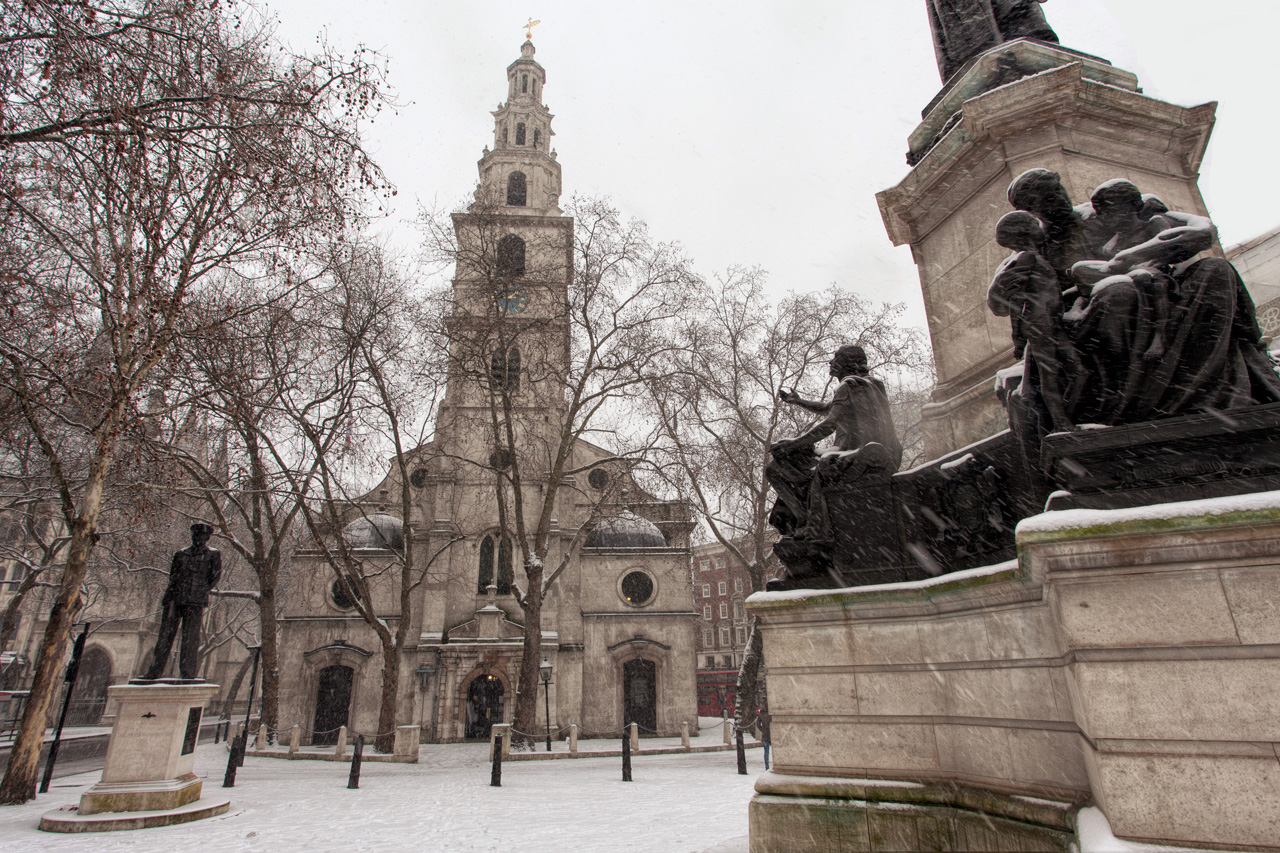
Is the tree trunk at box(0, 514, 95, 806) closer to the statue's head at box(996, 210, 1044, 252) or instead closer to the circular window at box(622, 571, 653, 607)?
the statue's head at box(996, 210, 1044, 252)

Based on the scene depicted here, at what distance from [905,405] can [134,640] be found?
46.4 m

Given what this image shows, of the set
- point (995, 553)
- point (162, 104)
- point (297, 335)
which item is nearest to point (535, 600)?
point (297, 335)

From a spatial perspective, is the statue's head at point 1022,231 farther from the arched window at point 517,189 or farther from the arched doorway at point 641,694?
the arched window at point 517,189

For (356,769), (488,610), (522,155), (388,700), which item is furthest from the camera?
(522,155)

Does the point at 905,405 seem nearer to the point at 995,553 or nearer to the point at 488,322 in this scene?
the point at 488,322

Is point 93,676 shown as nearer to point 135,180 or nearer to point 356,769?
point 356,769

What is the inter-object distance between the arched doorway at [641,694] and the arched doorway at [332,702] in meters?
10.7

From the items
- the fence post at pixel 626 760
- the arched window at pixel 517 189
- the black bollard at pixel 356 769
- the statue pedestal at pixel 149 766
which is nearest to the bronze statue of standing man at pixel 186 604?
the statue pedestal at pixel 149 766

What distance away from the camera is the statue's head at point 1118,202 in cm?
374

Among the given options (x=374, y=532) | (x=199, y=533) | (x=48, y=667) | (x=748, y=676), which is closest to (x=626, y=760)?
(x=748, y=676)

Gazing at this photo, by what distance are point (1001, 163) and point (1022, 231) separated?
1903mm

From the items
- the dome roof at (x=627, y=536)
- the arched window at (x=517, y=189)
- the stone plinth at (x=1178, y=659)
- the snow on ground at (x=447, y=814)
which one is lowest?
the snow on ground at (x=447, y=814)

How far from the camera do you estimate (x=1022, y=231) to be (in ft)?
12.3

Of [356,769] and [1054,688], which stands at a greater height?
[1054,688]
